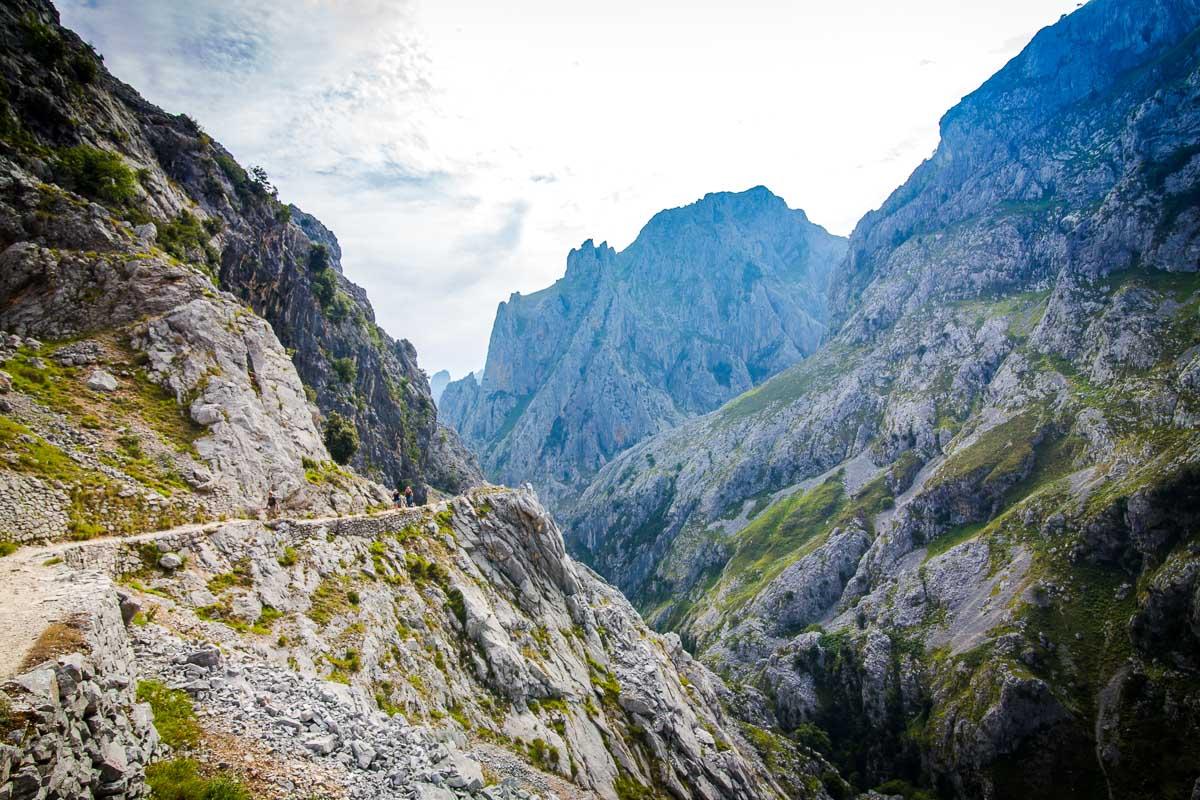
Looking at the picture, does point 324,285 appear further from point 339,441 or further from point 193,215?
point 339,441

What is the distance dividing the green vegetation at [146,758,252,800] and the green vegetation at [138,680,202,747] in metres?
0.96

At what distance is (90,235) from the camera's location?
43781mm

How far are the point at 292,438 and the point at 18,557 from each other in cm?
2638

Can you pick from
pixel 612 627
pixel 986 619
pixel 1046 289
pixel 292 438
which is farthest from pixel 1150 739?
pixel 1046 289

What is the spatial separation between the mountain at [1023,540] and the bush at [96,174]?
126 metres

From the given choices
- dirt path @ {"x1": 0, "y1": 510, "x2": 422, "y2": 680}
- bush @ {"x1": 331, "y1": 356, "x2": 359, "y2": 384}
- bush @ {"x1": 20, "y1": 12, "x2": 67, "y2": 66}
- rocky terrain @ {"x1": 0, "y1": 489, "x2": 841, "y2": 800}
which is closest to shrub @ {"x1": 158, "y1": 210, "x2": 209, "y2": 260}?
bush @ {"x1": 20, "y1": 12, "x2": 67, "y2": 66}

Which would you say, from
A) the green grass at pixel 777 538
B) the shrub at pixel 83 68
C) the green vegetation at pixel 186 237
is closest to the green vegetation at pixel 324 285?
the green vegetation at pixel 186 237

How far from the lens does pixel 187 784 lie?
44.4ft

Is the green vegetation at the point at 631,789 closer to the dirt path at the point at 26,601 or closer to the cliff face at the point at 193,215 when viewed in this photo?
the dirt path at the point at 26,601

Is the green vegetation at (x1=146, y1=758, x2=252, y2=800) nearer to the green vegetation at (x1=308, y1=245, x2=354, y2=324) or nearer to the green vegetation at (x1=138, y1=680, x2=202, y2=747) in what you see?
the green vegetation at (x1=138, y1=680, x2=202, y2=747)

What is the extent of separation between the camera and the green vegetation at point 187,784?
1316cm

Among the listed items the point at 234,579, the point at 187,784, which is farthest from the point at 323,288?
the point at 187,784

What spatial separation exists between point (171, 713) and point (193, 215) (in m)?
71.6

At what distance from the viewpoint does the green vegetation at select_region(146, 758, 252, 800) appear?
1316 centimetres
